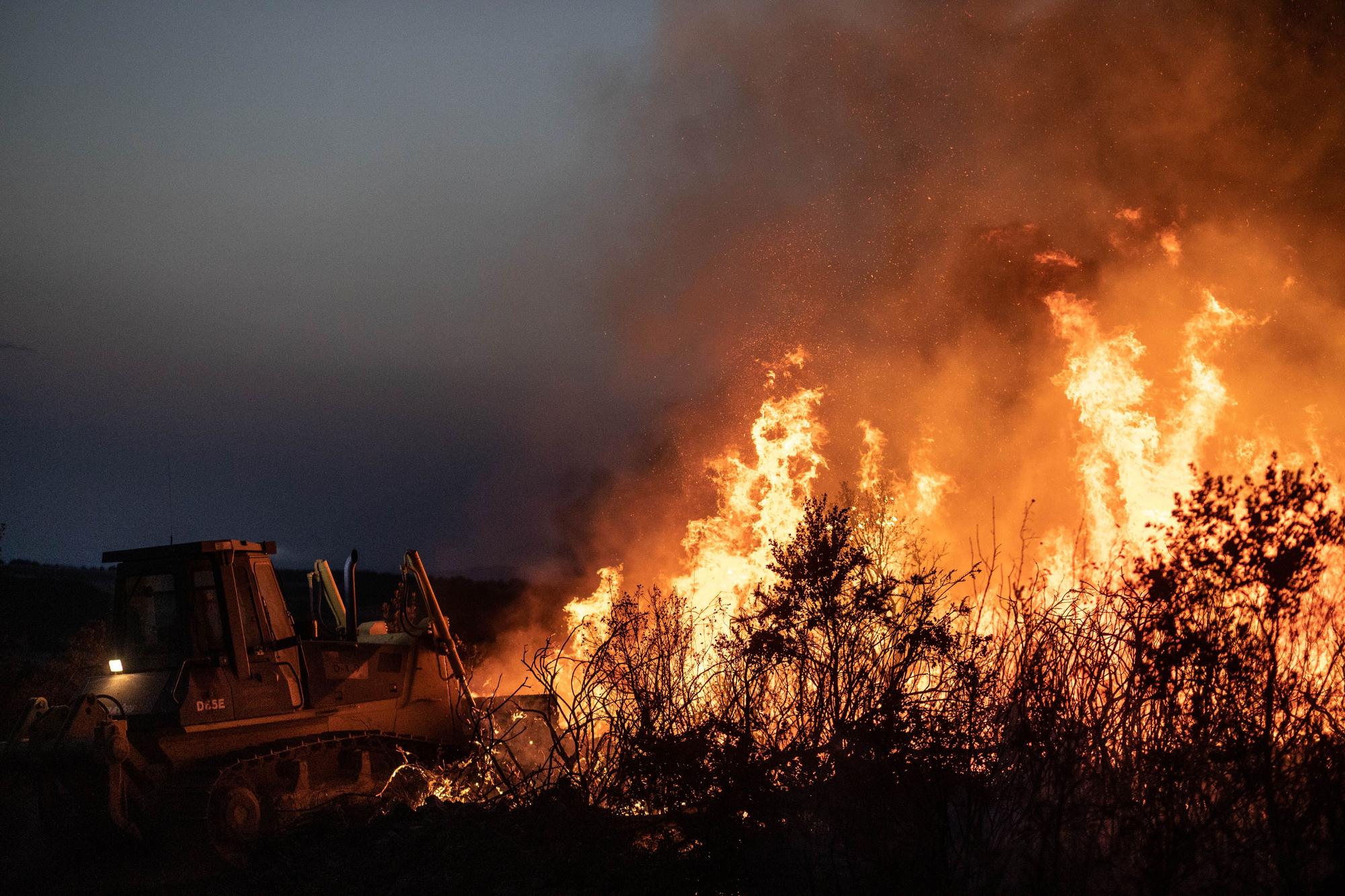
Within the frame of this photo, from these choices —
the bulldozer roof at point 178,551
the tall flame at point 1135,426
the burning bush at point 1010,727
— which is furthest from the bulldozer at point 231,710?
the tall flame at point 1135,426

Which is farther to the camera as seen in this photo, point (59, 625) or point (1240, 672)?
point (59, 625)

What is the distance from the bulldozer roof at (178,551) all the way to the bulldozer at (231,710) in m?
0.01

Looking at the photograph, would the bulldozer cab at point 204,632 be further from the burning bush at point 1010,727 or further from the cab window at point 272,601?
the burning bush at point 1010,727

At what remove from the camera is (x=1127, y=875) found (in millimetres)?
6531

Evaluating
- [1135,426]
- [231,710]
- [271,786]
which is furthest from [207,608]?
[1135,426]

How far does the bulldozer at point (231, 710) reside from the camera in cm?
943

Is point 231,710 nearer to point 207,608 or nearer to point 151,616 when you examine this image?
point 207,608

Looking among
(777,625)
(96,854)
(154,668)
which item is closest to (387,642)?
(154,668)

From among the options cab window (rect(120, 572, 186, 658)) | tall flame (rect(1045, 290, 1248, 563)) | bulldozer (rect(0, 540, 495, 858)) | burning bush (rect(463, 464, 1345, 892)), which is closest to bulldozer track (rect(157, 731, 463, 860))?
bulldozer (rect(0, 540, 495, 858))

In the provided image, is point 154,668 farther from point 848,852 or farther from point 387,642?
point 848,852

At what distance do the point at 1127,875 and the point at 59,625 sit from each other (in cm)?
3428

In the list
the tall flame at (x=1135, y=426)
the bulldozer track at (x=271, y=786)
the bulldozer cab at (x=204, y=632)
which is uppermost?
the tall flame at (x=1135, y=426)

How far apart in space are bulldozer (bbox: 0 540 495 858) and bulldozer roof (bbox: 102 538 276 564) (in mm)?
14

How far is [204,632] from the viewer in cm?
1045
